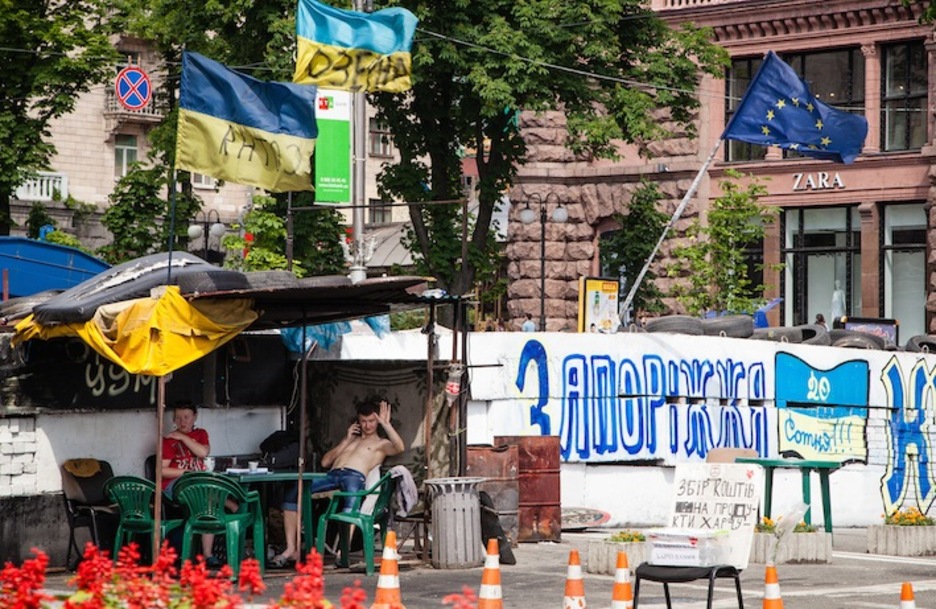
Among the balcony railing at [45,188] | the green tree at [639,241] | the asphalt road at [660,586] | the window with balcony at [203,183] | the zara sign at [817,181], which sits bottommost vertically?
the asphalt road at [660,586]

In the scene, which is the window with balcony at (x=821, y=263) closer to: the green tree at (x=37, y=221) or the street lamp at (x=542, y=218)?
the street lamp at (x=542, y=218)

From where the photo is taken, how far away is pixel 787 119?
29.7m

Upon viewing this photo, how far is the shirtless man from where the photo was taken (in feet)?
61.8

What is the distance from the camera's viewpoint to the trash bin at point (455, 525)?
1834 cm

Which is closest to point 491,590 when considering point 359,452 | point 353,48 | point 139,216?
point 359,452

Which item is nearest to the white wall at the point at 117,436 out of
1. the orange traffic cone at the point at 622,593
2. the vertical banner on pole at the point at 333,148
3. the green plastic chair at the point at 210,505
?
the green plastic chair at the point at 210,505

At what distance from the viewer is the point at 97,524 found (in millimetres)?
18188

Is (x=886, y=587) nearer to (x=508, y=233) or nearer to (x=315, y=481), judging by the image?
(x=315, y=481)

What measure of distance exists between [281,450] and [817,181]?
28.0 m

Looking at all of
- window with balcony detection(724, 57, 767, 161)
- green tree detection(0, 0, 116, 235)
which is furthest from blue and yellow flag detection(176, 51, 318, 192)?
window with balcony detection(724, 57, 767, 161)

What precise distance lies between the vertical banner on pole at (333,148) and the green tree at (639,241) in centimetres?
1487

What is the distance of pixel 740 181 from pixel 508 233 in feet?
20.4

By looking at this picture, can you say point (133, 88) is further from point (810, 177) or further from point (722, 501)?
point (722, 501)

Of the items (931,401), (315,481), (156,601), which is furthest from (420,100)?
(156,601)
